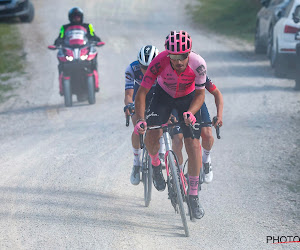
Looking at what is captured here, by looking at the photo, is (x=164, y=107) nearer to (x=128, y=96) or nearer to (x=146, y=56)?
(x=146, y=56)

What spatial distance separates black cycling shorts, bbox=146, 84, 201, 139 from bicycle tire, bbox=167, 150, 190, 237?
0.36 m

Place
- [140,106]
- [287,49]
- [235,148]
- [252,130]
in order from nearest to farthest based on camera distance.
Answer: [140,106] → [235,148] → [252,130] → [287,49]

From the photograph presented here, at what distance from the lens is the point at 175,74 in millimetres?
5930

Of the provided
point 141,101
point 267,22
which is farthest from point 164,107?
point 267,22

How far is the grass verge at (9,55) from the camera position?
1599 cm

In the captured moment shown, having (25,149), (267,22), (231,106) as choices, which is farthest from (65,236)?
(267,22)

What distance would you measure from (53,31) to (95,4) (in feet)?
23.1

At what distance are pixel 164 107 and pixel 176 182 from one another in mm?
833

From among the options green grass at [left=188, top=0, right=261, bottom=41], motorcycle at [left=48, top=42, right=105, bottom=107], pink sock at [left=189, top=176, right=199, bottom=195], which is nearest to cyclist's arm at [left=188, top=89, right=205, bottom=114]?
pink sock at [left=189, top=176, right=199, bottom=195]

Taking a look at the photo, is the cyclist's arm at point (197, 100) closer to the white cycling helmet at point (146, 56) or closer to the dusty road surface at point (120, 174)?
the white cycling helmet at point (146, 56)

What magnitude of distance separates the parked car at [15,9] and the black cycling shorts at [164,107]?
18.0 metres

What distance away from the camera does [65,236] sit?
238 inches

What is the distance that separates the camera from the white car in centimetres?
1424

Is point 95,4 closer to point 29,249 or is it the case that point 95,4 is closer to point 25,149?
point 25,149
